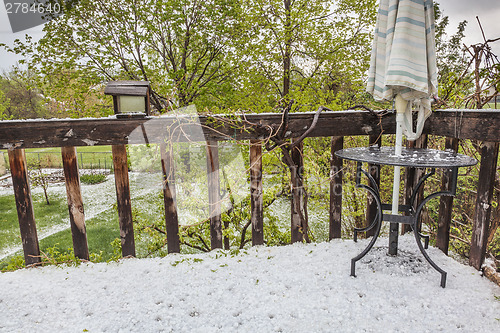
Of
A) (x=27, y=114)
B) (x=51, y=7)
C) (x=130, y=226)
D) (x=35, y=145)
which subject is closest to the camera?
(x=35, y=145)

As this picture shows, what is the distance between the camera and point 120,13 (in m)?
6.32

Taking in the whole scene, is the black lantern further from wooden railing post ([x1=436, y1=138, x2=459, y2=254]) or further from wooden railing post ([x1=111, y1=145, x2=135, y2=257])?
wooden railing post ([x1=436, y1=138, x2=459, y2=254])

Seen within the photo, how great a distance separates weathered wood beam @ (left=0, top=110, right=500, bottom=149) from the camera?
167cm

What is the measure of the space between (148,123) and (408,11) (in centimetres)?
145

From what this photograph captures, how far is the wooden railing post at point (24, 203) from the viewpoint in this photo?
1.73 metres

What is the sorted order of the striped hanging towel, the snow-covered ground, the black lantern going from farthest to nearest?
the black lantern, the striped hanging towel, the snow-covered ground

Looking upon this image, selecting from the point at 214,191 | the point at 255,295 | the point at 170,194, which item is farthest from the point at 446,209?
the point at 170,194

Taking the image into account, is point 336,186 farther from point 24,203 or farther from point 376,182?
point 24,203

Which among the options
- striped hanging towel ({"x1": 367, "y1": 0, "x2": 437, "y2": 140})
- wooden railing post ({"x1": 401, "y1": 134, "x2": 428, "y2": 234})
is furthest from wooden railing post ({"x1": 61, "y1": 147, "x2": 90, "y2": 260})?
wooden railing post ({"x1": 401, "y1": 134, "x2": 428, "y2": 234})

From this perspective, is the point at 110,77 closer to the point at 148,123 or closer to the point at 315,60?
the point at 315,60

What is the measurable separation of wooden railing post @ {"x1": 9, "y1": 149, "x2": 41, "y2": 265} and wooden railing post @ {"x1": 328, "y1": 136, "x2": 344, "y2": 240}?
1.81 metres

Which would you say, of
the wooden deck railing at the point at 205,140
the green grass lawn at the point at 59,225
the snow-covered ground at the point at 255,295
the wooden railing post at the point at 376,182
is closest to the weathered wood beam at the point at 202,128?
the wooden deck railing at the point at 205,140

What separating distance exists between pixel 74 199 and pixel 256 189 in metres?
1.09

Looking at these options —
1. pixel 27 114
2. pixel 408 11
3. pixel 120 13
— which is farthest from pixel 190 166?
pixel 27 114
